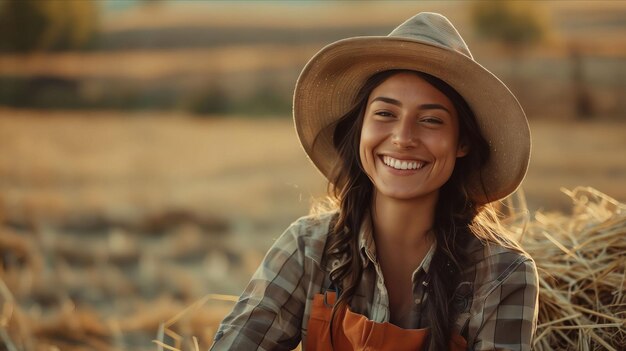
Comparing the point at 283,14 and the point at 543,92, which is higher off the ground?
the point at 283,14

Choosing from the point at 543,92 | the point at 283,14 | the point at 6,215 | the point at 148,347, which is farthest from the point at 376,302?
the point at 283,14

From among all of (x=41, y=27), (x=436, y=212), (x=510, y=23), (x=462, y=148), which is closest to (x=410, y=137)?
(x=462, y=148)

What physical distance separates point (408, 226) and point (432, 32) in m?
0.66

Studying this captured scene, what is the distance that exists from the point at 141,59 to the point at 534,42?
10.5m

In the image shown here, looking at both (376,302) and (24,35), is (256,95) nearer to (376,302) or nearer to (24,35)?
(24,35)

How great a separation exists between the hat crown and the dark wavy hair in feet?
0.43

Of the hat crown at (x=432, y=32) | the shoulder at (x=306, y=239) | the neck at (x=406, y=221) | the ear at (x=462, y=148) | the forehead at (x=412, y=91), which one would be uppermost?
the hat crown at (x=432, y=32)

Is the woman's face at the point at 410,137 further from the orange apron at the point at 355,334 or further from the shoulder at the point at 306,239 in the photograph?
the orange apron at the point at 355,334

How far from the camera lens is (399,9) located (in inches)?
1147

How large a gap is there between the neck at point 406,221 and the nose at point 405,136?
25cm

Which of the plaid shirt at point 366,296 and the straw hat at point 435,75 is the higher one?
the straw hat at point 435,75

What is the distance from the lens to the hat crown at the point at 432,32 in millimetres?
2877

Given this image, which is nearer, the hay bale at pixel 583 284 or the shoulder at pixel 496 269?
the shoulder at pixel 496 269

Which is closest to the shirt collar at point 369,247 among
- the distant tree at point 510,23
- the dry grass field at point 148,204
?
the dry grass field at point 148,204
